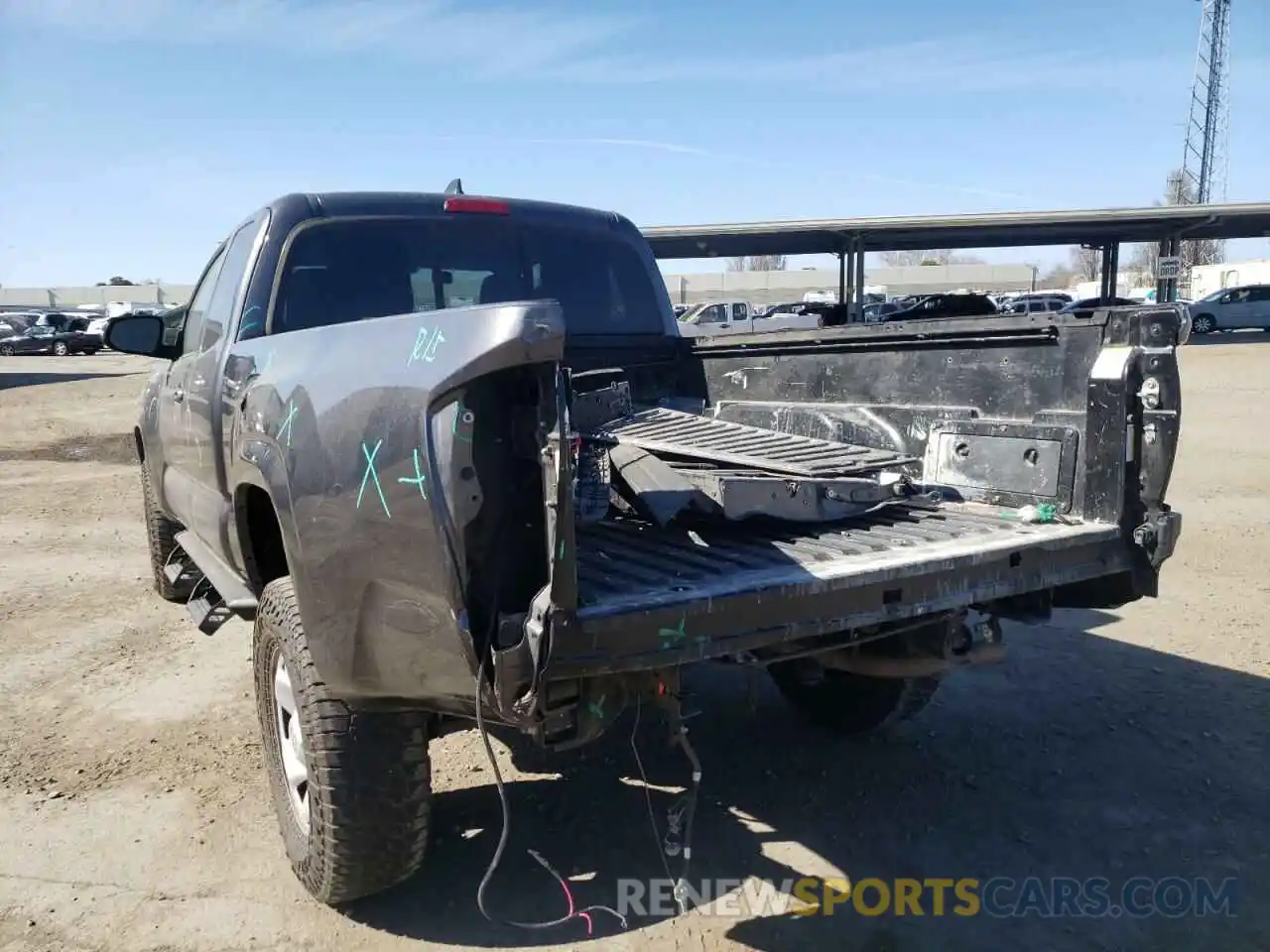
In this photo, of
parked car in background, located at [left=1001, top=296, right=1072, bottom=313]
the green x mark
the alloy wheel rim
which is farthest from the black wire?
parked car in background, located at [left=1001, top=296, right=1072, bottom=313]

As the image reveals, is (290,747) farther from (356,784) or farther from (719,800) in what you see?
(719,800)

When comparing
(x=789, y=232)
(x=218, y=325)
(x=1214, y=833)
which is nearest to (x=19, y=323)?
(x=789, y=232)

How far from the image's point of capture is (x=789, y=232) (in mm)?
30016

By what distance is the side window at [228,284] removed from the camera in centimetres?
387

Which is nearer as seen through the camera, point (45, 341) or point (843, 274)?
point (843, 274)

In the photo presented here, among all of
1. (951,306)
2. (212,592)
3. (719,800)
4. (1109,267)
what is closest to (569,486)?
(719,800)

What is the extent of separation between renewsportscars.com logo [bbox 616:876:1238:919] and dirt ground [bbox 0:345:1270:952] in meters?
0.05

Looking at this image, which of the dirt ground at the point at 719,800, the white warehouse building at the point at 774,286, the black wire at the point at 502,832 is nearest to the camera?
the black wire at the point at 502,832

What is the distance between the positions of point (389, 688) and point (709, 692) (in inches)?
104

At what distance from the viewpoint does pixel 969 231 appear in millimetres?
31641

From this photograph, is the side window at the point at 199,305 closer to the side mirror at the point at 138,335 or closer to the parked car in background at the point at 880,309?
the side mirror at the point at 138,335

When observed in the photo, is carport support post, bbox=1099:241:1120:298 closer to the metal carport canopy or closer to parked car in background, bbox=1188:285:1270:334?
the metal carport canopy

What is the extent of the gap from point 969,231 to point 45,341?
33470 millimetres

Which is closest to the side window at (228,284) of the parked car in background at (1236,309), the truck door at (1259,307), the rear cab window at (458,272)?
the rear cab window at (458,272)
